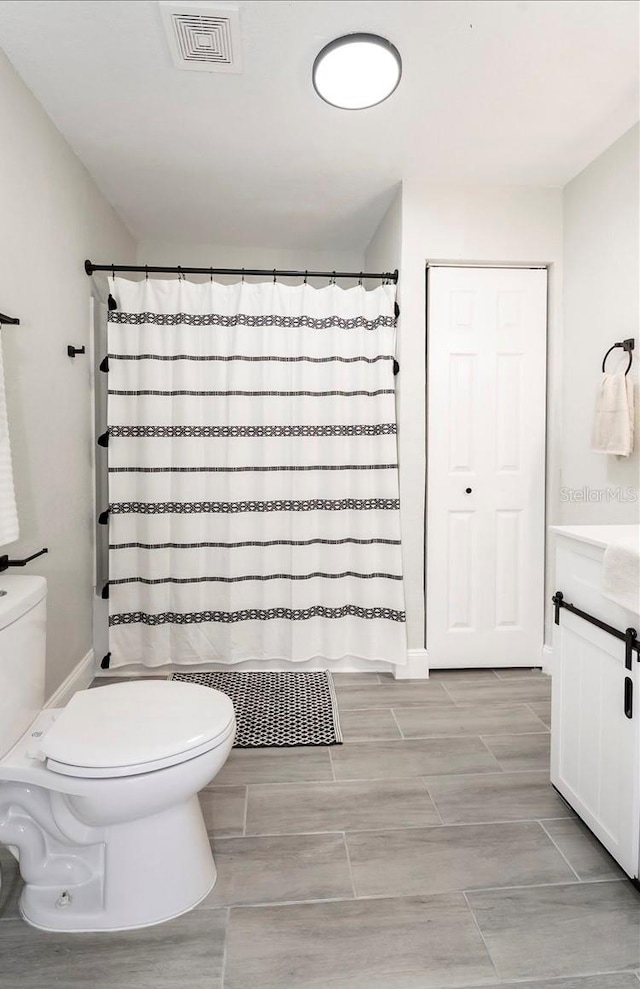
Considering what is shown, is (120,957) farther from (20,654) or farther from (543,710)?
(543,710)

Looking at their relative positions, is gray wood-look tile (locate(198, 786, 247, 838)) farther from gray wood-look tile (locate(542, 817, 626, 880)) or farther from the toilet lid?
gray wood-look tile (locate(542, 817, 626, 880))

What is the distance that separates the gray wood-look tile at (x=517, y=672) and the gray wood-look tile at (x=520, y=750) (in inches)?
23.6

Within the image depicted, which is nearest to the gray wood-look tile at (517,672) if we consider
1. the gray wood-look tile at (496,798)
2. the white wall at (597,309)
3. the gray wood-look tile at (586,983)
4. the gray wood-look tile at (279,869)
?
the white wall at (597,309)

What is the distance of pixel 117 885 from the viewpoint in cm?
140

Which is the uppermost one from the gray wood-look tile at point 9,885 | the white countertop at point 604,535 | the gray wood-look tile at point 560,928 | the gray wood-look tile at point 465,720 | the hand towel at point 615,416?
the hand towel at point 615,416

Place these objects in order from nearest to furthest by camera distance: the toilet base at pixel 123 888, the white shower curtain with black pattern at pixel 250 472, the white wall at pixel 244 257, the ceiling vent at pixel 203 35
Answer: the toilet base at pixel 123 888
the ceiling vent at pixel 203 35
the white shower curtain with black pattern at pixel 250 472
the white wall at pixel 244 257

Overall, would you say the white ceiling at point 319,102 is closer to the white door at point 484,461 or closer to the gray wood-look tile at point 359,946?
the white door at point 484,461

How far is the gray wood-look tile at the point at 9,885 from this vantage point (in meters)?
1.44

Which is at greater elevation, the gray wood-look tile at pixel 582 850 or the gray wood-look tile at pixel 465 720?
the gray wood-look tile at pixel 465 720

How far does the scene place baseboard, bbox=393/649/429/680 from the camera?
9.53 feet

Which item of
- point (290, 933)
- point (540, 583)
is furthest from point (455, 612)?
point (290, 933)

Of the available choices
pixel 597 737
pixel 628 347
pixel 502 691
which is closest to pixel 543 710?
pixel 502 691

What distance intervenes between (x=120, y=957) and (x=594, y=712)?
1.31 metres

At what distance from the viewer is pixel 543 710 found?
2.55 meters
